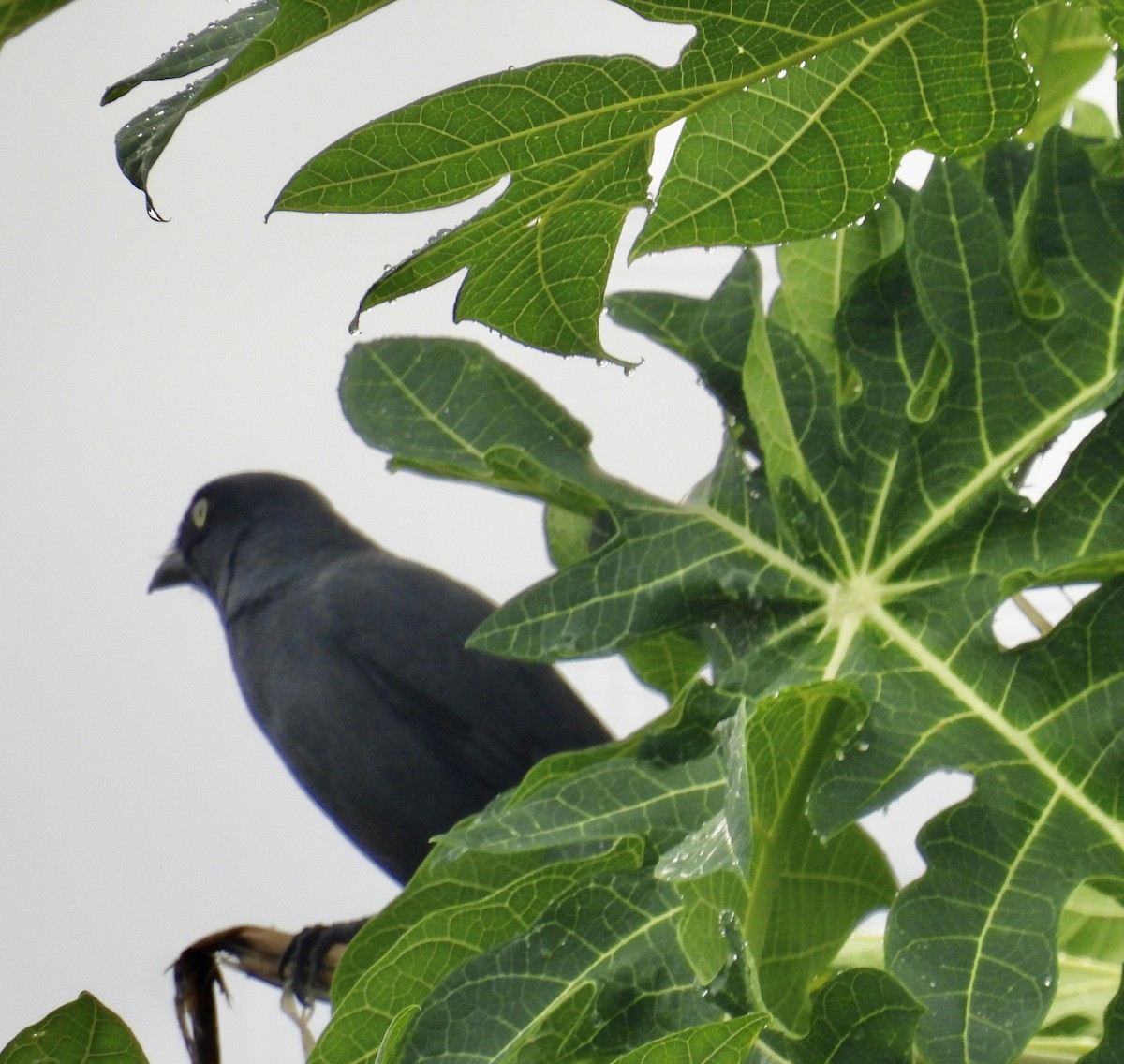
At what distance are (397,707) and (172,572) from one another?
736 millimetres

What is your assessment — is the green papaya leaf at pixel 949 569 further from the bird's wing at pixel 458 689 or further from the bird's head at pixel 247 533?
the bird's head at pixel 247 533

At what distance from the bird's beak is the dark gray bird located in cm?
44

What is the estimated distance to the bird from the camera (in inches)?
78.2

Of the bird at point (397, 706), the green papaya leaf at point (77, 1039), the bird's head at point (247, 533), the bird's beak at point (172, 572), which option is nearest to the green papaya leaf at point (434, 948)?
the green papaya leaf at point (77, 1039)

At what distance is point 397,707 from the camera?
202 cm

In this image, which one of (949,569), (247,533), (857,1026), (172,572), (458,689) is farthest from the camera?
(172,572)

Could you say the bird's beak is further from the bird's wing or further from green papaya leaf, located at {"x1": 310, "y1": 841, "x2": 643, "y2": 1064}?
green papaya leaf, located at {"x1": 310, "y1": 841, "x2": 643, "y2": 1064}

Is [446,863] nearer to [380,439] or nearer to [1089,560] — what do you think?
[380,439]

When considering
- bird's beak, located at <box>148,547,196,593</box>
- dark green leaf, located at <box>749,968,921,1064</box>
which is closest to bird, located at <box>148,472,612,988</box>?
bird's beak, located at <box>148,547,196,593</box>

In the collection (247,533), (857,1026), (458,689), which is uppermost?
(247,533)

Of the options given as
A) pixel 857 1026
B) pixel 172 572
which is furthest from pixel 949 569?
pixel 172 572

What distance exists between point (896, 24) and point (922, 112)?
0.22 ft

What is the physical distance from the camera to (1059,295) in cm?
79

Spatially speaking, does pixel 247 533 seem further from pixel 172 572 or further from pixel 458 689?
pixel 458 689
